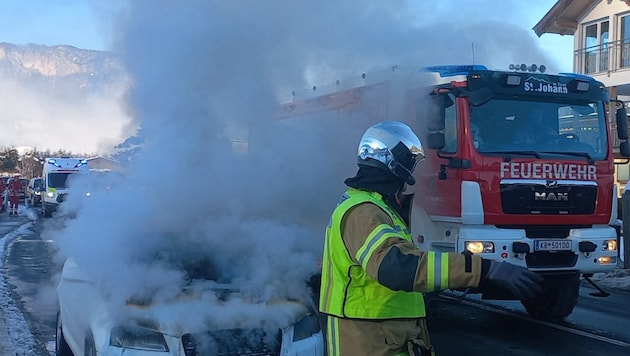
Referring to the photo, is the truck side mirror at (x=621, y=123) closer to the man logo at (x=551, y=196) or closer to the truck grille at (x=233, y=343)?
the man logo at (x=551, y=196)

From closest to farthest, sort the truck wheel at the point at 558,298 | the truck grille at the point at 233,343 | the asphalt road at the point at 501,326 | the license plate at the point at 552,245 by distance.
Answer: the truck grille at the point at 233,343
the asphalt road at the point at 501,326
the license plate at the point at 552,245
the truck wheel at the point at 558,298

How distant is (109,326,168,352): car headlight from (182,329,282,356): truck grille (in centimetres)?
16

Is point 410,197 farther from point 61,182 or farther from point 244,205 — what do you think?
point 61,182

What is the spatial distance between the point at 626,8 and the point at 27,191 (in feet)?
106

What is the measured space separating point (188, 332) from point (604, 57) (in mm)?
22617

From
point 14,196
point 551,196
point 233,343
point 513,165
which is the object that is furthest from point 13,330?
point 14,196

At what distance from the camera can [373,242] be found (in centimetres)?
236

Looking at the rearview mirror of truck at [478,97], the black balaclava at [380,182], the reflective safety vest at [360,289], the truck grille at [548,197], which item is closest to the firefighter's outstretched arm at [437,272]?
the reflective safety vest at [360,289]

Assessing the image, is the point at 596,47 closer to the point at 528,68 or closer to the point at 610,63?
the point at 610,63

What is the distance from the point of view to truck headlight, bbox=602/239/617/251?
287 inches

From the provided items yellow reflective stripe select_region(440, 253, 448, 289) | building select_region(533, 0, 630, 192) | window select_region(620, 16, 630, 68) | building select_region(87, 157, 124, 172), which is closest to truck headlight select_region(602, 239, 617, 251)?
building select_region(87, 157, 124, 172)

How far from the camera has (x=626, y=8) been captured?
22531mm

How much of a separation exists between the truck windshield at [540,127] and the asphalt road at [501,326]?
1.72 m

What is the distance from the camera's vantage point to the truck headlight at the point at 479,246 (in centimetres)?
664
